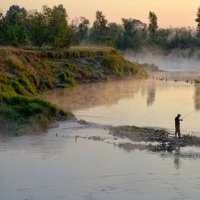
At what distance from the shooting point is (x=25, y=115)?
29.8 metres

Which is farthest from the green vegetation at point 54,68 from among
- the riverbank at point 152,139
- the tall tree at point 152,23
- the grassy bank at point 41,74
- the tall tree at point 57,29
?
the tall tree at point 152,23

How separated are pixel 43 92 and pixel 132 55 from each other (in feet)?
227

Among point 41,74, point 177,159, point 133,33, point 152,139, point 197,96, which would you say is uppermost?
point 133,33

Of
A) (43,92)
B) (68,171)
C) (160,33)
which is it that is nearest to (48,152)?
(68,171)

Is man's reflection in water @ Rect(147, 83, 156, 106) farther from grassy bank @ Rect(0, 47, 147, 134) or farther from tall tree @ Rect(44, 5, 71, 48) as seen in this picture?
tall tree @ Rect(44, 5, 71, 48)

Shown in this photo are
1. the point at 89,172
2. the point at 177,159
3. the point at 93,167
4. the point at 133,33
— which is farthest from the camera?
the point at 133,33

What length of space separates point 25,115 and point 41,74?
21.9 meters

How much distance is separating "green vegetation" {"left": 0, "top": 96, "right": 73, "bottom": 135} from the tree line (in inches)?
1222

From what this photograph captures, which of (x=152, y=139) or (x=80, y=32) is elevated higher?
(x=80, y=32)

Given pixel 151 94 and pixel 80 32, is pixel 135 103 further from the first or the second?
pixel 80 32

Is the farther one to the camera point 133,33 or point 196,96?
point 133,33

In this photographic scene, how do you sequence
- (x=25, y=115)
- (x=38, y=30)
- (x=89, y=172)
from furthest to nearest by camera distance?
(x=38, y=30)
(x=25, y=115)
(x=89, y=172)

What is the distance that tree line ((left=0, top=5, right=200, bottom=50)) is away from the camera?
213 feet

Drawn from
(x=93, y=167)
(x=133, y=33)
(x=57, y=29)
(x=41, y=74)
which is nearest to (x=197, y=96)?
(x=41, y=74)
